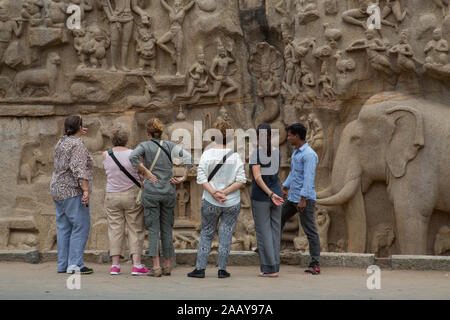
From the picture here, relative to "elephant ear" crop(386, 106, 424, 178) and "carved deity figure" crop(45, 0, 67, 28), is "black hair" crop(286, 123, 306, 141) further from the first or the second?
"carved deity figure" crop(45, 0, 67, 28)

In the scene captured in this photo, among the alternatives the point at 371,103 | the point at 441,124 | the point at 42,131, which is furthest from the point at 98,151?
the point at 441,124

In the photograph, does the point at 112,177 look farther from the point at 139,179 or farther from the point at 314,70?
the point at 314,70

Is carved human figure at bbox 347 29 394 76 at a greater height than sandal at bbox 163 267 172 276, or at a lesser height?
greater

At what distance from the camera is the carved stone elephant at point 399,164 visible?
36.4 ft

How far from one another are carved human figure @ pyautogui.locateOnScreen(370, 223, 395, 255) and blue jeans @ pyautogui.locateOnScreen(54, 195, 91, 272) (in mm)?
5434

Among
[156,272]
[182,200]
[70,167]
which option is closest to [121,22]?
[182,200]

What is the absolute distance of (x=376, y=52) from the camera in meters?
11.4

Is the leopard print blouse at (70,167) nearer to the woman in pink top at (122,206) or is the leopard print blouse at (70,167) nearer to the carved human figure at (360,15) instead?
the woman in pink top at (122,206)

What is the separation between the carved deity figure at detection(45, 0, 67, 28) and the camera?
537 inches

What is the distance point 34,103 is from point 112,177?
6449 millimetres

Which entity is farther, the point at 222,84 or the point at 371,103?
the point at 222,84

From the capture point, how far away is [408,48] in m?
11.1

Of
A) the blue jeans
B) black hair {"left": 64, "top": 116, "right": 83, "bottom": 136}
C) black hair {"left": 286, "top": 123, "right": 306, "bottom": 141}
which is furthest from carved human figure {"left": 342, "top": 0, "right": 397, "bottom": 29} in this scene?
the blue jeans

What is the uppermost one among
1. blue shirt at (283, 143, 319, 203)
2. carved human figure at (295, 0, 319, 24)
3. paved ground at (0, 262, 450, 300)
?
carved human figure at (295, 0, 319, 24)
